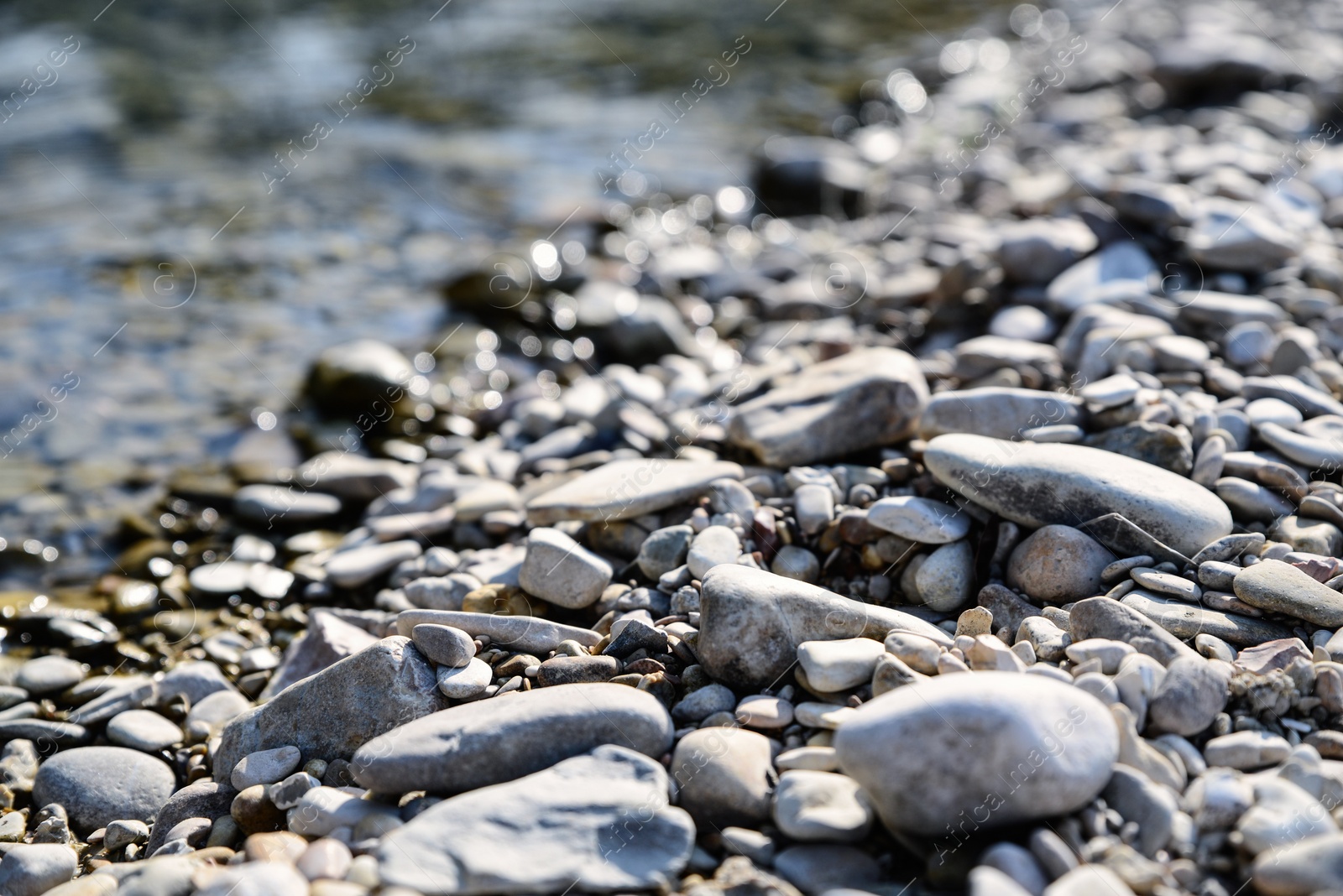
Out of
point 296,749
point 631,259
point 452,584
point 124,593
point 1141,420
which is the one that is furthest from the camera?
point 631,259

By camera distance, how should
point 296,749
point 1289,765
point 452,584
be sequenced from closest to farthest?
point 1289,765 < point 296,749 < point 452,584

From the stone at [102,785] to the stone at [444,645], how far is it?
0.95 m

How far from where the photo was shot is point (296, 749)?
2570mm

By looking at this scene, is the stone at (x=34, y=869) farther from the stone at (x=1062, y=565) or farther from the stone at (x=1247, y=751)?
the stone at (x=1247, y=751)

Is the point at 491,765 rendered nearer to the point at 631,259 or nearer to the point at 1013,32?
the point at 631,259

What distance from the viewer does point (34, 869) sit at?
2416 millimetres

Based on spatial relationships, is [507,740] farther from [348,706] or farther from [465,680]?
[348,706]

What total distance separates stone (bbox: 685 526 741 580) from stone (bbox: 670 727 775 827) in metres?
0.69

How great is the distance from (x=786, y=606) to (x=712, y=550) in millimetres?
472

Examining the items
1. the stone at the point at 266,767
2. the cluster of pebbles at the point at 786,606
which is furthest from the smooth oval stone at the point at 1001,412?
the stone at the point at 266,767

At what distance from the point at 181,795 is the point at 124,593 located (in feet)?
5.00

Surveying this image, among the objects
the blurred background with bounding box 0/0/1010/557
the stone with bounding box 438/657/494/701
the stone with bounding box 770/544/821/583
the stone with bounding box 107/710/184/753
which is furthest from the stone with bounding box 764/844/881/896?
the blurred background with bounding box 0/0/1010/557

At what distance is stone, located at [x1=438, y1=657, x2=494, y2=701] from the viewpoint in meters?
2.50

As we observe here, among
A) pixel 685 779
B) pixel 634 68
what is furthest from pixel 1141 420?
pixel 634 68
